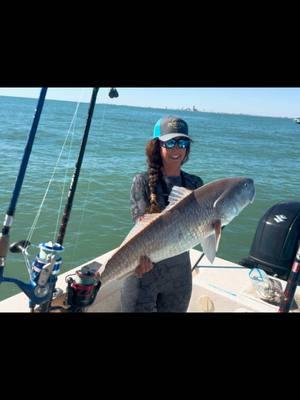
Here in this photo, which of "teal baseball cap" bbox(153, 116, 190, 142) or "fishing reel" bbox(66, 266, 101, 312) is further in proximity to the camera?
"fishing reel" bbox(66, 266, 101, 312)

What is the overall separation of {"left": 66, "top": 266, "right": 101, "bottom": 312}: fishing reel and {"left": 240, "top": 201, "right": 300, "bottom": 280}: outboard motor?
3.36m

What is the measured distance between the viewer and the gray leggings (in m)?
2.61

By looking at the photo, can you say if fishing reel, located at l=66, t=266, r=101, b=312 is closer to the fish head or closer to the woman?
the woman

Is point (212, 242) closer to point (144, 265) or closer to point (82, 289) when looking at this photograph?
point (144, 265)

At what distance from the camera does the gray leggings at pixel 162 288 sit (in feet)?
8.55

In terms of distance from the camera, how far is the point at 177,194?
2531 millimetres

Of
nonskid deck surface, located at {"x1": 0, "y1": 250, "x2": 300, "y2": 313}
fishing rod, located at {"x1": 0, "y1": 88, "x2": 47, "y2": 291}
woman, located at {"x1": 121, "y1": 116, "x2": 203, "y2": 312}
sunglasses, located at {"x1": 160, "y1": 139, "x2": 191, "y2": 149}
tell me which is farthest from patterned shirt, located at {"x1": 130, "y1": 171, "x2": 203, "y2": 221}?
nonskid deck surface, located at {"x1": 0, "y1": 250, "x2": 300, "y2": 313}
